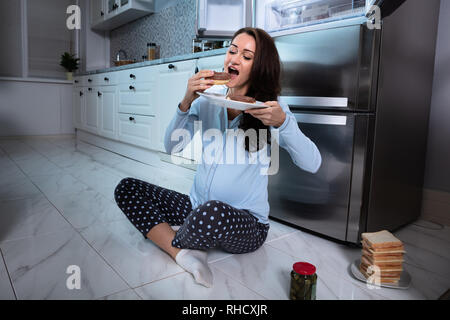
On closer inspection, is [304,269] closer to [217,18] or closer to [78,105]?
[217,18]

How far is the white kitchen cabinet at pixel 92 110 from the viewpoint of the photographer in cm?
382

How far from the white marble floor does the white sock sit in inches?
1.0

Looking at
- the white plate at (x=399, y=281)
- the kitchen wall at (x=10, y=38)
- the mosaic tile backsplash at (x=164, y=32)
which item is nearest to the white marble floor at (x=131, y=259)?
the white plate at (x=399, y=281)

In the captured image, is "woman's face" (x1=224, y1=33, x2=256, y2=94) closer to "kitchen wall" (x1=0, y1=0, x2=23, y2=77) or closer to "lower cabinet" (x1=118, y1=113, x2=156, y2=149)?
"lower cabinet" (x1=118, y1=113, x2=156, y2=149)

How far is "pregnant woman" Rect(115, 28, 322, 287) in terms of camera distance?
107 centimetres

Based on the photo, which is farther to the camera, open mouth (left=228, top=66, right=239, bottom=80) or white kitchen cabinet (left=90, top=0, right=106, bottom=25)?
white kitchen cabinet (left=90, top=0, right=106, bottom=25)

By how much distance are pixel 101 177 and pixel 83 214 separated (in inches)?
32.8

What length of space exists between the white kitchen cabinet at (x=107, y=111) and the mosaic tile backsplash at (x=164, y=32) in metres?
0.67

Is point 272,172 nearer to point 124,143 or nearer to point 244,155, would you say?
point 244,155

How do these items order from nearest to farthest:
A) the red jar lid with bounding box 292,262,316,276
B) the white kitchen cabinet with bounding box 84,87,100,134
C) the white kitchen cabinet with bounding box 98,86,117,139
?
the red jar lid with bounding box 292,262,316,276, the white kitchen cabinet with bounding box 98,86,117,139, the white kitchen cabinet with bounding box 84,87,100,134

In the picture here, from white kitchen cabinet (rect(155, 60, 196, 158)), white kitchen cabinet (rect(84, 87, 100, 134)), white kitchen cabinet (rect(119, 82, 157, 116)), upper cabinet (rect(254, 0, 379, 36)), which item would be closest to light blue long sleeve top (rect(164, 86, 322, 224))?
upper cabinet (rect(254, 0, 379, 36))

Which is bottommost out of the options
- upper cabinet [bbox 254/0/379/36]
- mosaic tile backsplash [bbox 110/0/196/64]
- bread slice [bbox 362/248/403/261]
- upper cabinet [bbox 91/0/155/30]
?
bread slice [bbox 362/248/403/261]

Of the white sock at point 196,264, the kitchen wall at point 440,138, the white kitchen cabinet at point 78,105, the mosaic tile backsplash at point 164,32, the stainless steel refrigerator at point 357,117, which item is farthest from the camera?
the white kitchen cabinet at point 78,105

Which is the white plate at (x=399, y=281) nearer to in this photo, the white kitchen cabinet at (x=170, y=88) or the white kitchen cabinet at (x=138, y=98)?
the white kitchen cabinet at (x=170, y=88)
